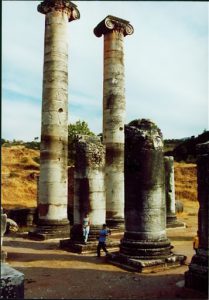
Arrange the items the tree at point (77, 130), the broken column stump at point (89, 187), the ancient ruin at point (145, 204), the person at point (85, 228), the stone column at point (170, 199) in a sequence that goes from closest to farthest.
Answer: the ancient ruin at point (145, 204) < the person at point (85, 228) < the broken column stump at point (89, 187) < the stone column at point (170, 199) < the tree at point (77, 130)

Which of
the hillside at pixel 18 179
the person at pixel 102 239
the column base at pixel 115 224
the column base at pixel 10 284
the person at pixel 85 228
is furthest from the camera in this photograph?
the hillside at pixel 18 179

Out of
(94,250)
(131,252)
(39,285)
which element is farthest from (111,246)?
(39,285)

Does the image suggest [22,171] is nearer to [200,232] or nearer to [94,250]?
[94,250]

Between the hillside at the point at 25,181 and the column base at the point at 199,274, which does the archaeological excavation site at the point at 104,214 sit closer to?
the column base at the point at 199,274

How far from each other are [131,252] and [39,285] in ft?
11.6

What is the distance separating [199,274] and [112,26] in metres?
17.6

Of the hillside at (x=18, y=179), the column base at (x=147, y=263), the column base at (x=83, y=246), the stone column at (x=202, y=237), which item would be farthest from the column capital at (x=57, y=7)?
the hillside at (x=18, y=179)

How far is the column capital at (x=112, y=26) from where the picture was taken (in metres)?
22.9

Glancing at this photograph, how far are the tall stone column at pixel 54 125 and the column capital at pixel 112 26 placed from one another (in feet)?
8.33

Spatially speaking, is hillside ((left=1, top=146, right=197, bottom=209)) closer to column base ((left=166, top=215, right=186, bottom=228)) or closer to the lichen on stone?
column base ((left=166, top=215, right=186, bottom=228))

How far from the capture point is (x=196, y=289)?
934cm

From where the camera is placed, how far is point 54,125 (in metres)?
19.8

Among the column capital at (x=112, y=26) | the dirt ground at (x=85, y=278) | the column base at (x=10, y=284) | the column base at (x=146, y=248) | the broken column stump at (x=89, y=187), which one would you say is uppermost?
the column capital at (x=112, y=26)

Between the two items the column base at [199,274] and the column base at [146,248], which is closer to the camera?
the column base at [199,274]
